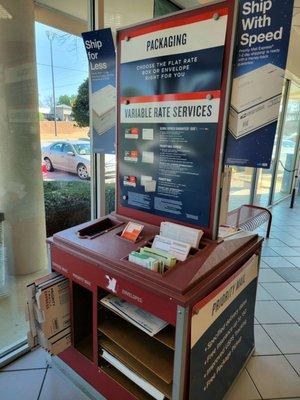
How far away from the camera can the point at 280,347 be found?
5.99 feet

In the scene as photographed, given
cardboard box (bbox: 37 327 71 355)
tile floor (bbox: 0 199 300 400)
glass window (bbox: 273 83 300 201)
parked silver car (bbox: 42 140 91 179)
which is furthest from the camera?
glass window (bbox: 273 83 300 201)

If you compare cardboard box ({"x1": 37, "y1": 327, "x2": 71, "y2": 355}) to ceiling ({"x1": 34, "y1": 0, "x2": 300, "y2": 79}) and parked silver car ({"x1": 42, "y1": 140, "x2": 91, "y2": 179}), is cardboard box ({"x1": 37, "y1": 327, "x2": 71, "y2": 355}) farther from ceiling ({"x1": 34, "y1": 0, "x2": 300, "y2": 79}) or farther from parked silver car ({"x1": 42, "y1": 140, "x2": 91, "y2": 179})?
ceiling ({"x1": 34, "y1": 0, "x2": 300, "y2": 79})

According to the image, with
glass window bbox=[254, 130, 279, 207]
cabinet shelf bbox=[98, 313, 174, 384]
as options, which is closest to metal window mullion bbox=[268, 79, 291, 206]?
glass window bbox=[254, 130, 279, 207]

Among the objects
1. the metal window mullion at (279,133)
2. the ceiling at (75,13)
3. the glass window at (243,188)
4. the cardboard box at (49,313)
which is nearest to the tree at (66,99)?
the ceiling at (75,13)

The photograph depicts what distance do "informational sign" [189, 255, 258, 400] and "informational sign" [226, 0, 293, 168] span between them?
0.54 m

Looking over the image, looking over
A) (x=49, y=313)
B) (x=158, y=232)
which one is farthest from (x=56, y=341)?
(x=158, y=232)

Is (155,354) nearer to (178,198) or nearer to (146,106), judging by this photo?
(178,198)

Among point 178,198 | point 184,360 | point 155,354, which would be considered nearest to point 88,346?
point 155,354

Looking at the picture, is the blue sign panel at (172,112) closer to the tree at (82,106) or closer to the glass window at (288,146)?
the tree at (82,106)

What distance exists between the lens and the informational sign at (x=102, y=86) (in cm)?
151

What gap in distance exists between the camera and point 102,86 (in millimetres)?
1614

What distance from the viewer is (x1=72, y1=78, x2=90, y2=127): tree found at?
1957 millimetres

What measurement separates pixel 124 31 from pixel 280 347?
6.83ft

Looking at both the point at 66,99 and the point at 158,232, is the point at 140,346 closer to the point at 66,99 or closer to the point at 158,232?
the point at 158,232
